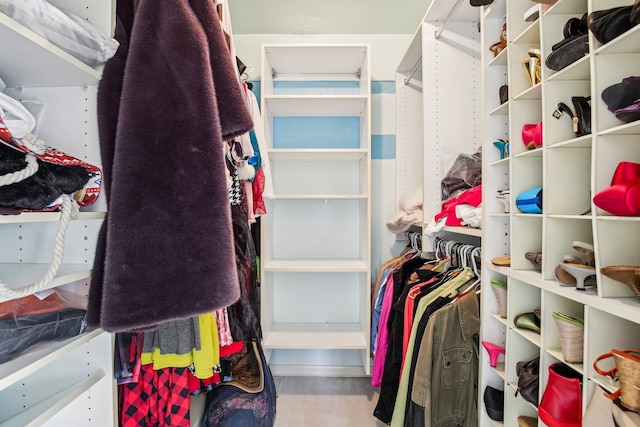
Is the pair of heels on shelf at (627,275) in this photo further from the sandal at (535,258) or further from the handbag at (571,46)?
the handbag at (571,46)

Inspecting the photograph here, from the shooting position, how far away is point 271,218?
2.49 metres

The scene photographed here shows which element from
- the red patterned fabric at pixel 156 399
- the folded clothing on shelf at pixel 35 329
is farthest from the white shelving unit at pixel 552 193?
the folded clothing on shelf at pixel 35 329

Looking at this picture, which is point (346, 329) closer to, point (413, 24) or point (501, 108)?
point (501, 108)

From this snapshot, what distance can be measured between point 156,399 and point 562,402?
1.30 m

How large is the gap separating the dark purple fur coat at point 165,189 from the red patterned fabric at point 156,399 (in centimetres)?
78

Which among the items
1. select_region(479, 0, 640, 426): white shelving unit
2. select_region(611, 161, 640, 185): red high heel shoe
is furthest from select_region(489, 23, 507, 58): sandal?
select_region(611, 161, 640, 185): red high heel shoe

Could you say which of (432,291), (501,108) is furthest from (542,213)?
(432,291)

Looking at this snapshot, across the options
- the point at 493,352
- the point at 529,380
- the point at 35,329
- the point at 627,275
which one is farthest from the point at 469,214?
the point at 35,329

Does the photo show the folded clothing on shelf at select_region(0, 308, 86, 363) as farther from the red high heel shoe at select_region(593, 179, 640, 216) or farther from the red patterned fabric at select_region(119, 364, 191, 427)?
the red high heel shoe at select_region(593, 179, 640, 216)

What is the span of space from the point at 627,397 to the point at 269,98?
2056 mm

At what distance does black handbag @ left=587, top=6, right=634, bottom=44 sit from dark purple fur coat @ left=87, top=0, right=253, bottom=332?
2.87ft

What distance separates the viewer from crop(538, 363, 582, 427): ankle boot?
973 mm

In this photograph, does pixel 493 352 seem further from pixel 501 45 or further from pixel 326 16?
pixel 326 16

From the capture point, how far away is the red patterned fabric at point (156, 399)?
1274 millimetres
